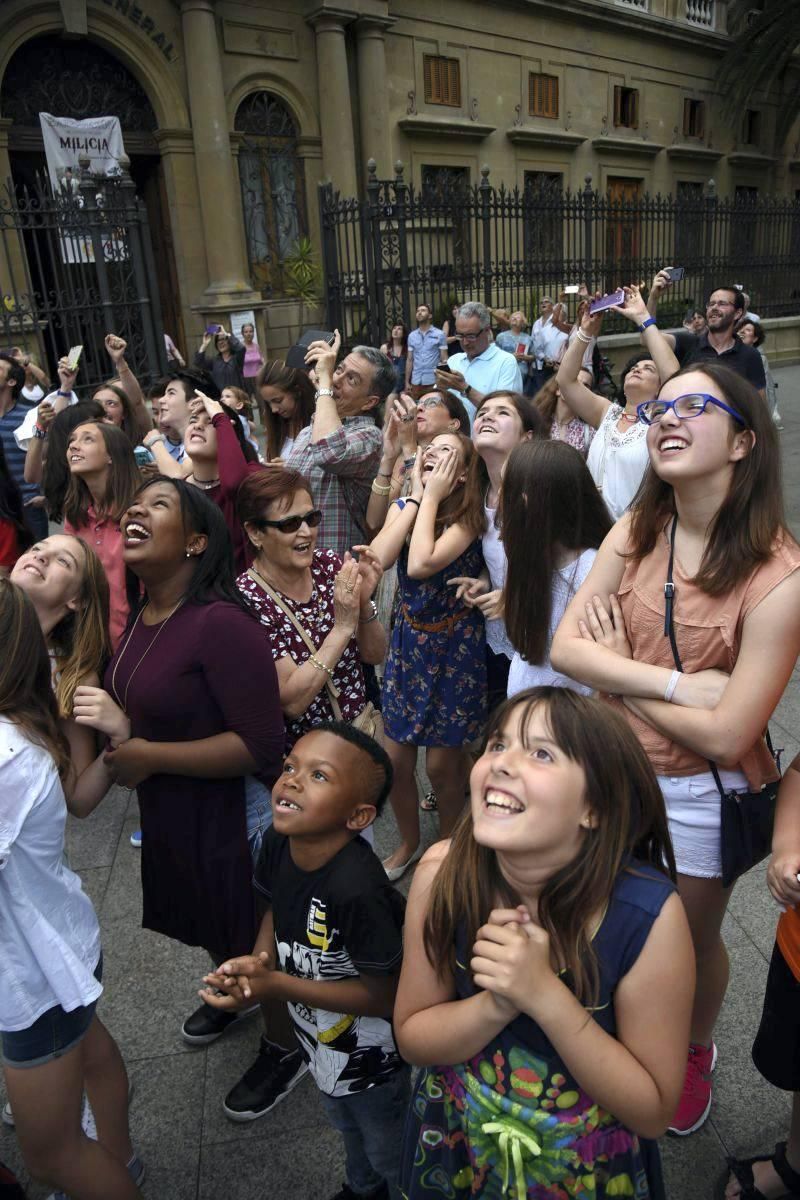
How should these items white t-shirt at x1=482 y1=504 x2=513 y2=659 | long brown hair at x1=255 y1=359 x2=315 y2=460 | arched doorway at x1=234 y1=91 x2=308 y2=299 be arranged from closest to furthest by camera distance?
white t-shirt at x1=482 y1=504 x2=513 y2=659
long brown hair at x1=255 y1=359 x2=315 y2=460
arched doorway at x1=234 y1=91 x2=308 y2=299

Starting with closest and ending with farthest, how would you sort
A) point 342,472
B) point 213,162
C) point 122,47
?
point 342,472
point 122,47
point 213,162

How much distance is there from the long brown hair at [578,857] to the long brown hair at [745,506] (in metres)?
0.63

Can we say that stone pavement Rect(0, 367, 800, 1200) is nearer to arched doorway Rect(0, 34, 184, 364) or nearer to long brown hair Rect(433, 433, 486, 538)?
long brown hair Rect(433, 433, 486, 538)

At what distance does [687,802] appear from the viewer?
6.48 feet

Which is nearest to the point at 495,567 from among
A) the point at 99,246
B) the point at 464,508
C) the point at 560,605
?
the point at 464,508

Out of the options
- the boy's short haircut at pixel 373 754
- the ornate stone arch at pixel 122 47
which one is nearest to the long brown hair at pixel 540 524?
the boy's short haircut at pixel 373 754

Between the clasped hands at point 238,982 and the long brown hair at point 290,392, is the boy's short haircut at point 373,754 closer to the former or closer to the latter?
the clasped hands at point 238,982

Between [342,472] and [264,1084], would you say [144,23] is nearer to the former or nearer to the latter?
[342,472]

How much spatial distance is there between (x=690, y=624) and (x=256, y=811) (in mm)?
1335

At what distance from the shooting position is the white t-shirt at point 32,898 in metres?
1.72

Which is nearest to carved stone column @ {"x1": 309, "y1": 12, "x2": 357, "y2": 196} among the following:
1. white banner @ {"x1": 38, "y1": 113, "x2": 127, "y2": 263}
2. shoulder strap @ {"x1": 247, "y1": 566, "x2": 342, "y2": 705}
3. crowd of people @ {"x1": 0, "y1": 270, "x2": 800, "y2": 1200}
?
white banner @ {"x1": 38, "y1": 113, "x2": 127, "y2": 263}

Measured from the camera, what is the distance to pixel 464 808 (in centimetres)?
227

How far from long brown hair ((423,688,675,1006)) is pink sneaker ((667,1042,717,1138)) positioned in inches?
45.2

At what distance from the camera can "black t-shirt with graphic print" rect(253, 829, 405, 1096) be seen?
5.85 feet
